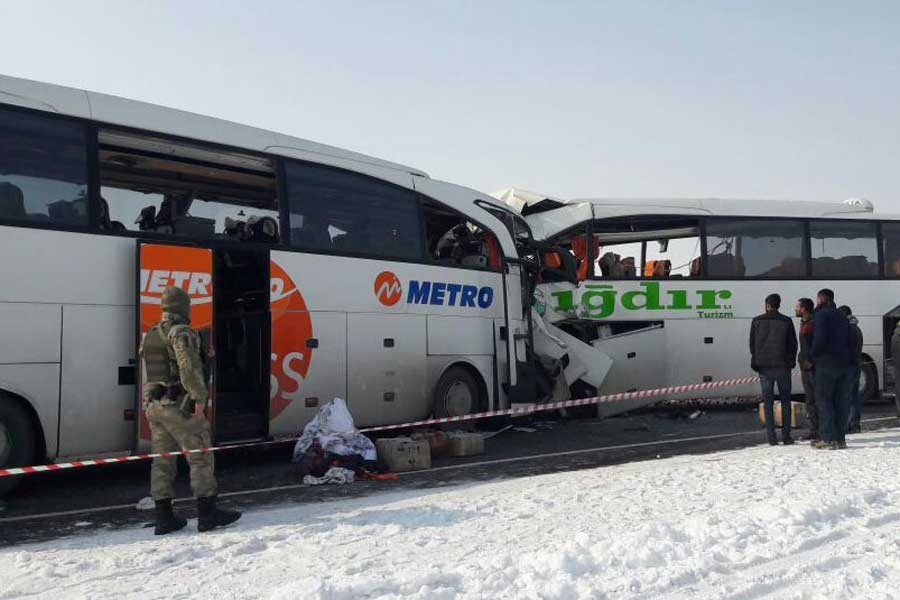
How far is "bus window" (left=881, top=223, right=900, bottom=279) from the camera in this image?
53.7 feet

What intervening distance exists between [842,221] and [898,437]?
6.50 meters

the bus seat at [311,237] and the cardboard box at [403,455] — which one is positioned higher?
the bus seat at [311,237]

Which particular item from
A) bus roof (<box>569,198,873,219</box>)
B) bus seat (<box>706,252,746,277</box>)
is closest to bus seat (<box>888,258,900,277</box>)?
bus roof (<box>569,198,873,219</box>)

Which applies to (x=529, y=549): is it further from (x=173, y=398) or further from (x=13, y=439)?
(x=13, y=439)

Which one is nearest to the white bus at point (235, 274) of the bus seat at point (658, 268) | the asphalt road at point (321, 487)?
the asphalt road at point (321, 487)

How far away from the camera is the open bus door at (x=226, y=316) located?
8.24m

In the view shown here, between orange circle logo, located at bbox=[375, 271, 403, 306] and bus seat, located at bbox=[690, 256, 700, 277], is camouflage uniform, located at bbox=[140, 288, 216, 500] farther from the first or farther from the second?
bus seat, located at bbox=[690, 256, 700, 277]

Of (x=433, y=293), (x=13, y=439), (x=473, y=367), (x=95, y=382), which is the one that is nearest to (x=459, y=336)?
(x=473, y=367)

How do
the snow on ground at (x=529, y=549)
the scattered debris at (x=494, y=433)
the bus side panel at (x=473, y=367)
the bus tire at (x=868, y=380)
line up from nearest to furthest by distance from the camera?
1. the snow on ground at (x=529, y=549)
2. the bus side panel at (x=473, y=367)
3. the scattered debris at (x=494, y=433)
4. the bus tire at (x=868, y=380)

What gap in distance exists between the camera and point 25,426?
24.6ft

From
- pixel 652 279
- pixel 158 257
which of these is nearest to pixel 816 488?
pixel 158 257

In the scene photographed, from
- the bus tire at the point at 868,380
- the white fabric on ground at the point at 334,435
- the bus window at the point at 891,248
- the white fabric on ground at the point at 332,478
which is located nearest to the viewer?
the white fabric on ground at the point at 332,478

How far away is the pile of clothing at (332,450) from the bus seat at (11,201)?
3.56 meters

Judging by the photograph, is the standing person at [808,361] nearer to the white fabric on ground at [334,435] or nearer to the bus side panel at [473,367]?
the bus side panel at [473,367]
